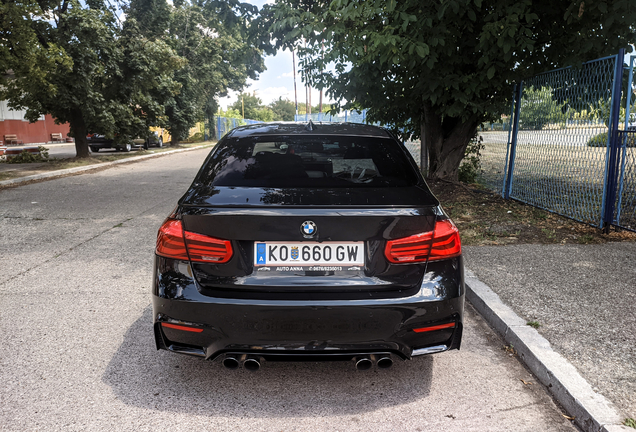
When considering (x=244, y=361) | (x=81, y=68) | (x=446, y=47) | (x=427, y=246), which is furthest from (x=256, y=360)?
(x=81, y=68)

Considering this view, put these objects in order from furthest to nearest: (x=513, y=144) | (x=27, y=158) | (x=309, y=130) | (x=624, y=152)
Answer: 1. (x=27, y=158)
2. (x=513, y=144)
3. (x=624, y=152)
4. (x=309, y=130)

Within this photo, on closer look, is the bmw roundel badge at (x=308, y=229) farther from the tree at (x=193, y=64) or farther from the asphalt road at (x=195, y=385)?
the tree at (x=193, y=64)

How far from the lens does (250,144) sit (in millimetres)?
3492

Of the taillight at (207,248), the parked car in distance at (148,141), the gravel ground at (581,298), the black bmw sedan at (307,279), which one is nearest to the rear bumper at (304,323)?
the black bmw sedan at (307,279)

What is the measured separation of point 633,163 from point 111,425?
6.21 metres

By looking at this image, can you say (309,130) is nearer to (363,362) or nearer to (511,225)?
(363,362)

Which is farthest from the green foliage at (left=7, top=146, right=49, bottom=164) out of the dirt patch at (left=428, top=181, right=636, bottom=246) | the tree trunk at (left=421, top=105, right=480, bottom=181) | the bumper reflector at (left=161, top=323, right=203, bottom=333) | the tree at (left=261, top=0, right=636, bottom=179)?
the bumper reflector at (left=161, top=323, right=203, bottom=333)

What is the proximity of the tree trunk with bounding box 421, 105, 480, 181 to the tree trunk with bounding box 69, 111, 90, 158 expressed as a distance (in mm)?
13746

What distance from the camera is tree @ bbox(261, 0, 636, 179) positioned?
713 centimetres

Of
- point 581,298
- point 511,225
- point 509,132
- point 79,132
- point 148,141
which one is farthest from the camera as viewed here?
point 148,141

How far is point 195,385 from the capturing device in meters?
3.02

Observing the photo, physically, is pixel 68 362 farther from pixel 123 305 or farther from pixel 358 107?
pixel 358 107

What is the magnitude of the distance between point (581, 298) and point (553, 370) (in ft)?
5.00

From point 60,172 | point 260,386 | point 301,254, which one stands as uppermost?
point 301,254
